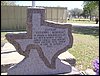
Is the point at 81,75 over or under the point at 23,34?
under

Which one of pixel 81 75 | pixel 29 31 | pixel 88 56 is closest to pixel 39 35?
pixel 29 31

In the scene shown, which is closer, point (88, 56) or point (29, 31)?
point (29, 31)

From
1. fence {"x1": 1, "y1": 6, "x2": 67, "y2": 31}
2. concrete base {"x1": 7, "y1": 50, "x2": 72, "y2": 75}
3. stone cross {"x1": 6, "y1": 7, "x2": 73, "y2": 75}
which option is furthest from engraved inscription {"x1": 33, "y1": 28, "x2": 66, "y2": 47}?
fence {"x1": 1, "y1": 6, "x2": 67, "y2": 31}

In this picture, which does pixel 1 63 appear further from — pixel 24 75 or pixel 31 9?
pixel 31 9

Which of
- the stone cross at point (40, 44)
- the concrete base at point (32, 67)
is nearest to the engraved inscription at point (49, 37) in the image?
the stone cross at point (40, 44)

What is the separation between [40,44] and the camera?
5.82 metres

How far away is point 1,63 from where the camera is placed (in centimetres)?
660

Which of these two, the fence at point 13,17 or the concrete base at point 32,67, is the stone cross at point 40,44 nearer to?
the concrete base at point 32,67

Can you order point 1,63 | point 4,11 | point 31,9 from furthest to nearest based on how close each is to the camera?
point 4,11 → point 1,63 → point 31,9

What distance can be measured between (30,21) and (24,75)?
1292mm

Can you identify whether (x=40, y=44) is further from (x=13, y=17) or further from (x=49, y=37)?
(x=13, y=17)

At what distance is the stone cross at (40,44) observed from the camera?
5746 mm

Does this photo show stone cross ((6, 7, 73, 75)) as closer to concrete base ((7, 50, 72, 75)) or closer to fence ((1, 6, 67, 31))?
concrete base ((7, 50, 72, 75))

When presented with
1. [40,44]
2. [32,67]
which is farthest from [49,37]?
[32,67]
